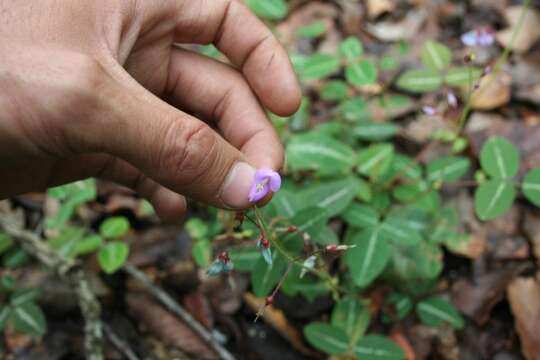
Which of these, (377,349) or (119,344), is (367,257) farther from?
(119,344)

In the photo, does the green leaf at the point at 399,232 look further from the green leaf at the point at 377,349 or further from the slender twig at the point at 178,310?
the slender twig at the point at 178,310

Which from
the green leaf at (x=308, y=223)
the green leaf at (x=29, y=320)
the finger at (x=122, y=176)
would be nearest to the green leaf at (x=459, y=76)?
the green leaf at (x=308, y=223)

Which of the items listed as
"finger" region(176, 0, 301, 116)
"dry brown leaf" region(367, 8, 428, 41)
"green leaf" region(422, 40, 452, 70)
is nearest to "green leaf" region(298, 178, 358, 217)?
"finger" region(176, 0, 301, 116)

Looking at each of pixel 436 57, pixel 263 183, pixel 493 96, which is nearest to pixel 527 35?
pixel 493 96

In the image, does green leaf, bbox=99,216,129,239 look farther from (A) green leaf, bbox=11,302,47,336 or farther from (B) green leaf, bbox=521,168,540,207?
(B) green leaf, bbox=521,168,540,207

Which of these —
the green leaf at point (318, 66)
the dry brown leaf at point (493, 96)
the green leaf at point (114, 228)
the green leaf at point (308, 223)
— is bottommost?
the green leaf at point (114, 228)

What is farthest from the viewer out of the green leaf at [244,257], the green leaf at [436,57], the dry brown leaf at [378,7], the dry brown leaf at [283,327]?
the dry brown leaf at [378,7]
